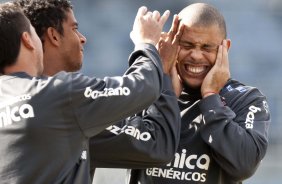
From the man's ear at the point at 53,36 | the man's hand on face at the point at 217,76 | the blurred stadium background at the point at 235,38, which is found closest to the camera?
the man's ear at the point at 53,36

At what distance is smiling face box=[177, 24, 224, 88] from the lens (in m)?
3.58

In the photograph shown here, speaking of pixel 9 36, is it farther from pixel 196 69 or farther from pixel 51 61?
pixel 196 69

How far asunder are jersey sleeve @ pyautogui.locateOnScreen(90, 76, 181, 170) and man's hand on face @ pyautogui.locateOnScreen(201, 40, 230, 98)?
212 millimetres

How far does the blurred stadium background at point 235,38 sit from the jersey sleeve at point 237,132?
780 cm

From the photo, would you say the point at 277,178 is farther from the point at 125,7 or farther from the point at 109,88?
the point at 109,88

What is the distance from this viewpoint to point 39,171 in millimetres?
2875

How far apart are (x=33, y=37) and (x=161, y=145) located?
0.71 m

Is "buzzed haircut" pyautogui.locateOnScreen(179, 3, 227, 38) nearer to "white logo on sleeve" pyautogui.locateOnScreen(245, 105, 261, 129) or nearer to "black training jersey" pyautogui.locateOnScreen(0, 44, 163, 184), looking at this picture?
"white logo on sleeve" pyautogui.locateOnScreen(245, 105, 261, 129)

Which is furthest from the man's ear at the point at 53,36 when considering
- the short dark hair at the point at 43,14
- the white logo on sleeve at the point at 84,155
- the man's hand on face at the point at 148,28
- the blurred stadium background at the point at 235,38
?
the blurred stadium background at the point at 235,38

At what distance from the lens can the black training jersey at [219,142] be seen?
333 cm

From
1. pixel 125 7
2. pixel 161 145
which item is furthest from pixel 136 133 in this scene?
pixel 125 7

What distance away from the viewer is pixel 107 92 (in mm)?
2965

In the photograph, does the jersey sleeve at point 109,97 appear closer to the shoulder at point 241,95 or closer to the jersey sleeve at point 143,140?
the jersey sleeve at point 143,140

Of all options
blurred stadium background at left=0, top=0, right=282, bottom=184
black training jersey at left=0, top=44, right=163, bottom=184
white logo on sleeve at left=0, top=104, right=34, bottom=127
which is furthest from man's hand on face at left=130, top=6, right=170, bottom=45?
blurred stadium background at left=0, top=0, right=282, bottom=184
